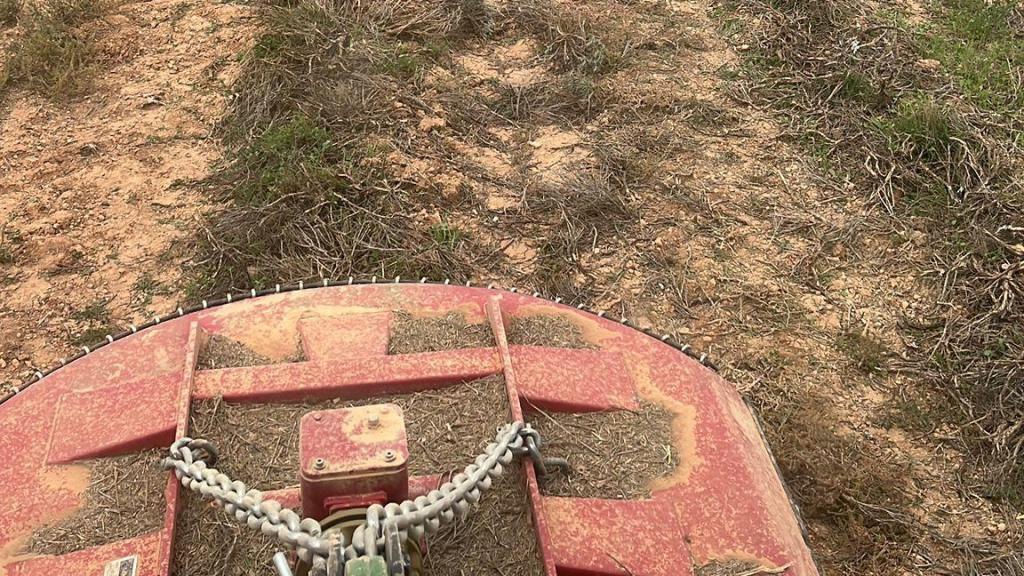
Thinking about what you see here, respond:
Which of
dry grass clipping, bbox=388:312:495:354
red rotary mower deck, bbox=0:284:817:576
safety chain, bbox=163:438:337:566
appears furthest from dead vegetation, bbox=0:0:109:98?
safety chain, bbox=163:438:337:566

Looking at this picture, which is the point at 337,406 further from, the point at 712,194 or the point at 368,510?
the point at 712,194

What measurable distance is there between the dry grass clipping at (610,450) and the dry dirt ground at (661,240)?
1.45 meters

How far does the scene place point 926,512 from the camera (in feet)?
10.9

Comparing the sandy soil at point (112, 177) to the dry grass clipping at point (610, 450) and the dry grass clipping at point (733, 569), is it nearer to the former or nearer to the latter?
the dry grass clipping at point (610, 450)

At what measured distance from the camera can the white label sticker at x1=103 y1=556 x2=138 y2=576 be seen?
1.71 meters

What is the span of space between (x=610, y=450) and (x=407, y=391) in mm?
517

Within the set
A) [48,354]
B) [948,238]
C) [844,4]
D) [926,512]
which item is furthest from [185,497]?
[844,4]

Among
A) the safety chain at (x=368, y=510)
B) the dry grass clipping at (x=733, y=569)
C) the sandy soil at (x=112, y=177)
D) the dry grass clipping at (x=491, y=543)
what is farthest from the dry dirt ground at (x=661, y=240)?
the safety chain at (x=368, y=510)

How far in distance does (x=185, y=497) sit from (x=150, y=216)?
2.95m

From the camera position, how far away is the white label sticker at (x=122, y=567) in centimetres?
171

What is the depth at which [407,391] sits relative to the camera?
207cm

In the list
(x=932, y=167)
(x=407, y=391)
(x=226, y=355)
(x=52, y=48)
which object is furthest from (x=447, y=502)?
(x=52, y=48)

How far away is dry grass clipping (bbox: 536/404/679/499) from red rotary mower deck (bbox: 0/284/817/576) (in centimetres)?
3

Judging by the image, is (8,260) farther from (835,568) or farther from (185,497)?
(835,568)
